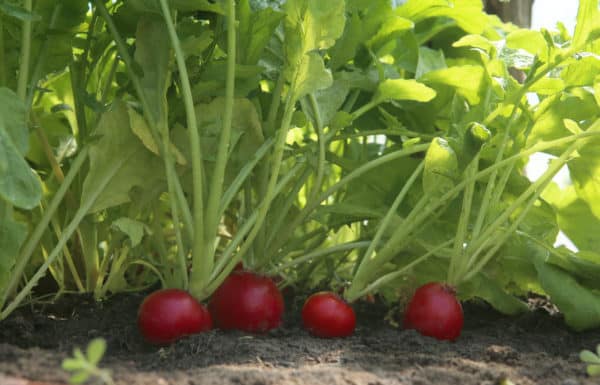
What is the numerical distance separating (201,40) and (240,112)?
0.48 feet

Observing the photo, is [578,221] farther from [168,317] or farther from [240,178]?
[168,317]

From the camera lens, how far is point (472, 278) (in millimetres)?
1506

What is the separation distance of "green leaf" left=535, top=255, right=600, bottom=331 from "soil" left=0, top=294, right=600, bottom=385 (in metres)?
0.03

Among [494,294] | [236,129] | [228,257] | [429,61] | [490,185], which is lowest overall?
[494,294]

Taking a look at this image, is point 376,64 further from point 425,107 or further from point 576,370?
point 576,370

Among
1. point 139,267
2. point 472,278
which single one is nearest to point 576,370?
point 472,278

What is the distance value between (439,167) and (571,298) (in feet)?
1.21

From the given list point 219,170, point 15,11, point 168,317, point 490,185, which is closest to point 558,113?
point 490,185

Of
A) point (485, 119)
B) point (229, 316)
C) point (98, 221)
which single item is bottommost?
point (229, 316)

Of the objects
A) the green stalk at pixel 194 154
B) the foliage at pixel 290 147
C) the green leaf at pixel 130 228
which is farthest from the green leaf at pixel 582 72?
the green leaf at pixel 130 228

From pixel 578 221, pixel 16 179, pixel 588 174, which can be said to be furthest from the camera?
pixel 578 221

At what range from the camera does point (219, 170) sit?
1200 mm

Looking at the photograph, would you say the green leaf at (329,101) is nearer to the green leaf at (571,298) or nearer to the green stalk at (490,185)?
the green stalk at (490,185)

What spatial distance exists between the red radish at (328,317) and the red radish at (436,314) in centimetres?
11
